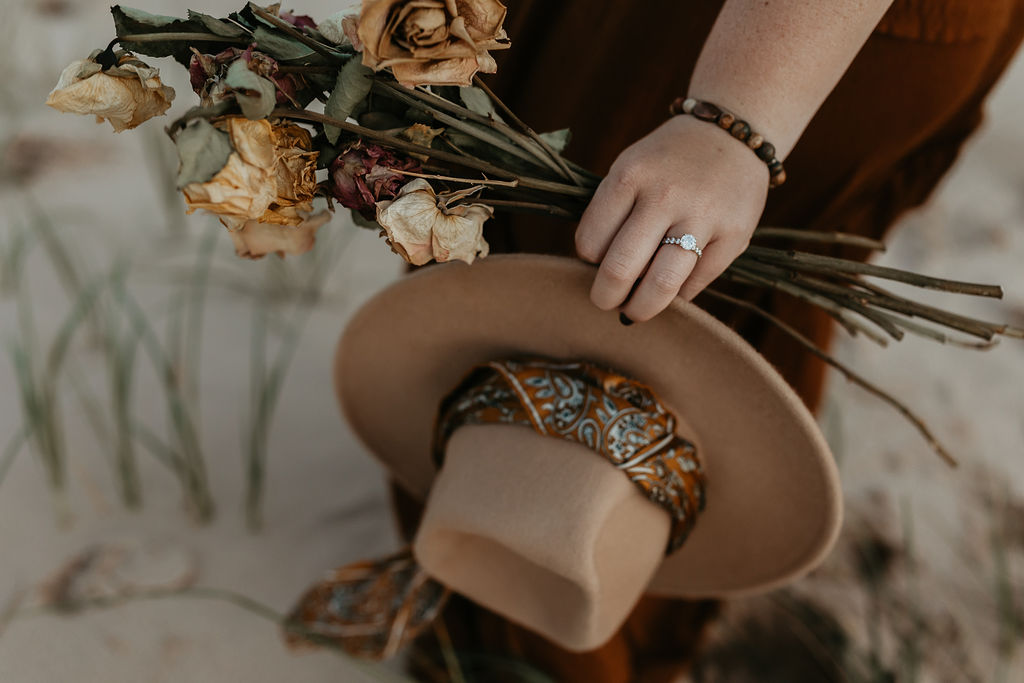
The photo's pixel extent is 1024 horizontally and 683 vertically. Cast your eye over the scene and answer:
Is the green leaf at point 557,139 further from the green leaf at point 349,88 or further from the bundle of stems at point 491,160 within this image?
the green leaf at point 349,88

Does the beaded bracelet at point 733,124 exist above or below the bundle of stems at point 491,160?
above

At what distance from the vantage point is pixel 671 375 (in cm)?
Answer: 75

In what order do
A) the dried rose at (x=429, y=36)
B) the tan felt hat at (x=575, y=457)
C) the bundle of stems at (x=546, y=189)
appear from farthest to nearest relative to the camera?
the tan felt hat at (x=575, y=457)
the bundle of stems at (x=546, y=189)
the dried rose at (x=429, y=36)

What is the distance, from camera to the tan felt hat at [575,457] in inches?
28.4

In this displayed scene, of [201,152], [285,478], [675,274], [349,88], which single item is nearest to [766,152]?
[675,274]

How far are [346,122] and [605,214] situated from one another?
0.23 m

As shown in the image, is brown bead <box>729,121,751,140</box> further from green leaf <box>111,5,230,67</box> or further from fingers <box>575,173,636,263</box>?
green leaf <box>111,5,230,67</box>

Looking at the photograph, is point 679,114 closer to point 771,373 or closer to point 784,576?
point 771,373

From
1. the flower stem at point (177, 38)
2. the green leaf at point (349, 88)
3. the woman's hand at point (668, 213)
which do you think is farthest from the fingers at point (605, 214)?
the flower stem at point (177, 38)

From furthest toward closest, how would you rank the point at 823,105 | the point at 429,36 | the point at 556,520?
the point at 823,105
the point at 556,520
the point at 429,36

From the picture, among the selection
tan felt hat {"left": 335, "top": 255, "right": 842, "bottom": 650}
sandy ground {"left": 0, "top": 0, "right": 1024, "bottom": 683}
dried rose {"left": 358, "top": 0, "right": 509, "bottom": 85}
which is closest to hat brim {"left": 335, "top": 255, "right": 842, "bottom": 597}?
tan felt hat {"left": 335, "top": 255, "right": 842, "bottom": 650}

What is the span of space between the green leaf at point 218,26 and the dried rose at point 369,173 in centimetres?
12

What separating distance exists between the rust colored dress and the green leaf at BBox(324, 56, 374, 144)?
1.16 feet

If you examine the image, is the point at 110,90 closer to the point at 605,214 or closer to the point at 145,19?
the point at 145,19
